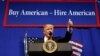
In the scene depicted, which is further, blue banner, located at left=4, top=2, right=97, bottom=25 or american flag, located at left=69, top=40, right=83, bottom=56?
blue banner, located at left=4, top=2, right=97, bottom=25

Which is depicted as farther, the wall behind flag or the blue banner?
the blue banner

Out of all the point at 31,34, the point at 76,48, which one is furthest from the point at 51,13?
the point at 76,48

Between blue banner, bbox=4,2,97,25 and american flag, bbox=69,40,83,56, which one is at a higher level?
blue banner, bbox=4,2,97,25

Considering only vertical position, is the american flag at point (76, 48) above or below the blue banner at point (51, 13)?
below

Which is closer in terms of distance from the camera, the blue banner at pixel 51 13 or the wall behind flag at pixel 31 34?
the wall behind flag at pixel 31 34

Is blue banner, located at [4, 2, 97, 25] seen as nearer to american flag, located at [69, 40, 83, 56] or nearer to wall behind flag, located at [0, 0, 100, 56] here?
wall behind flag, located at [0, 0, 100, 56]

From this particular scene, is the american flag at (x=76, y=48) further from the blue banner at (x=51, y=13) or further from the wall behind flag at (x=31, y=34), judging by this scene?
the blue banner at (x=51, y=13)

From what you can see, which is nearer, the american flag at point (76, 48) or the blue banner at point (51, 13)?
the american flag at point (76, 48)

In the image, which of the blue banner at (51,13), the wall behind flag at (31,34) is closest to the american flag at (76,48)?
the wall behind flag at (31,34)

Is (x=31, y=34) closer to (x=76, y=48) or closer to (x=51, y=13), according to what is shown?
(x=51, y=13)

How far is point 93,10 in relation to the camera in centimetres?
285

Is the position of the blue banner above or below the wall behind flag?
above

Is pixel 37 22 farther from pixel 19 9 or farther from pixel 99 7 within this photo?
pixel 99 7

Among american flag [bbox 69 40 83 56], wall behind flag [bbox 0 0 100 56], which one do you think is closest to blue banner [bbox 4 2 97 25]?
wall behind flag [bbox 0 0 100 56]
